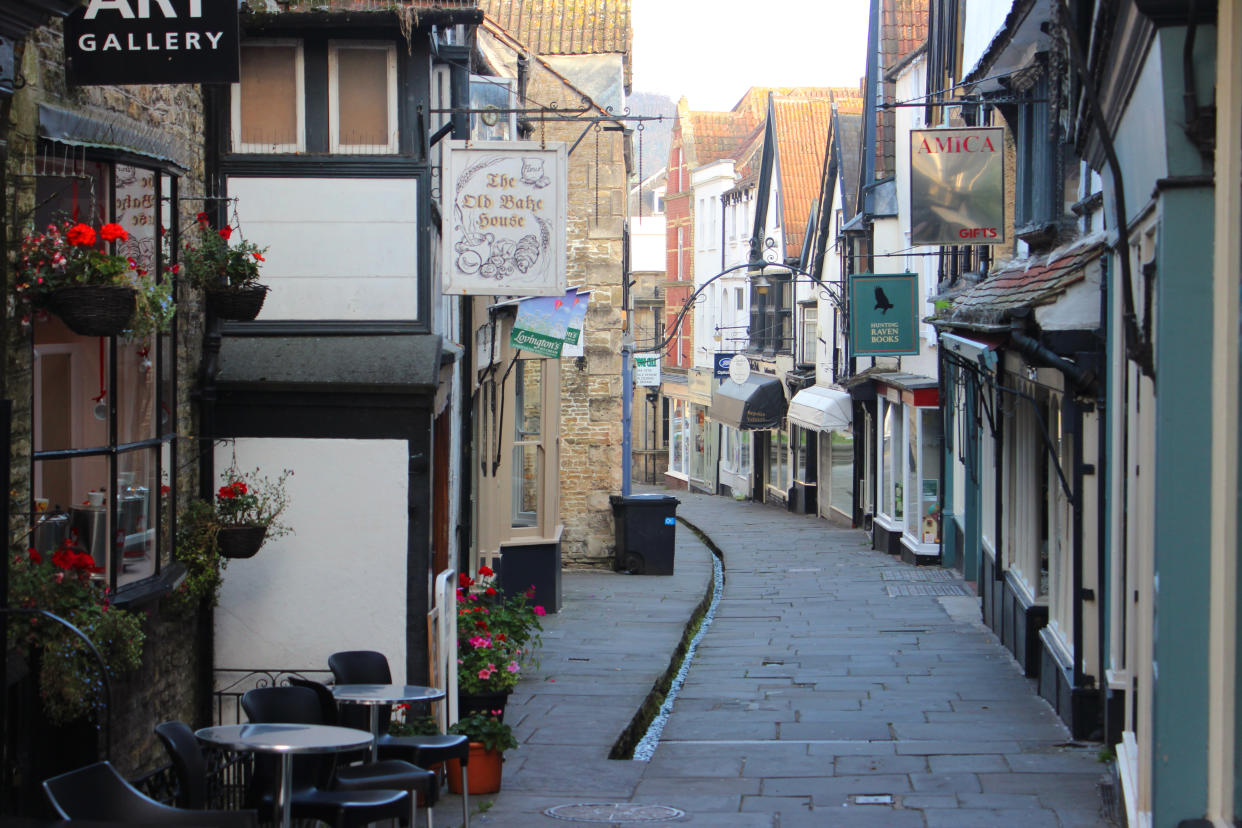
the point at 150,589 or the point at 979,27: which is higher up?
the point at 979,27

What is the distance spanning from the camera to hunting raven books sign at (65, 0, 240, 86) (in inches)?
269

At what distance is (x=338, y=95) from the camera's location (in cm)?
956

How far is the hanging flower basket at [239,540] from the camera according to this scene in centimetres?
851

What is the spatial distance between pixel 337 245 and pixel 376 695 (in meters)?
3.53

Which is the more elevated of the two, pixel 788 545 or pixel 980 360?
pixel 980 360

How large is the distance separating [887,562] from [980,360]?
1151cm

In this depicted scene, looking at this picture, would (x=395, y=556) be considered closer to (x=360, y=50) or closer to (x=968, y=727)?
(x=360, y=50)

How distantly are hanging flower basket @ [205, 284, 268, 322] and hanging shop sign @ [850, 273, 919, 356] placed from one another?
14.3 metres

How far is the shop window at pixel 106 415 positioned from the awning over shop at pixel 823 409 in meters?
21.8

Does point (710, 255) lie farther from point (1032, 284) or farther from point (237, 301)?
point (237, 301)

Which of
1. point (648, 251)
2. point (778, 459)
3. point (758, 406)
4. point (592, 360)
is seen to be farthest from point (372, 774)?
point (648, 251)

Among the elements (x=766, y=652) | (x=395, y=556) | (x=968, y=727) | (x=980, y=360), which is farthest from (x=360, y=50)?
(x=766, y=652)

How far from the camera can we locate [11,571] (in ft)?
19.9

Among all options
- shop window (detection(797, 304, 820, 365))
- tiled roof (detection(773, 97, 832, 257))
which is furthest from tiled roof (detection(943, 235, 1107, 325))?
tiled roof (detection(773, 97, 832, 257))
